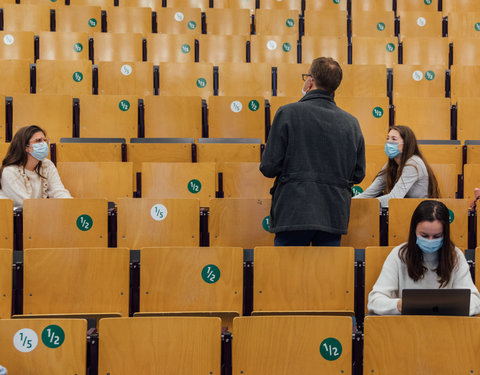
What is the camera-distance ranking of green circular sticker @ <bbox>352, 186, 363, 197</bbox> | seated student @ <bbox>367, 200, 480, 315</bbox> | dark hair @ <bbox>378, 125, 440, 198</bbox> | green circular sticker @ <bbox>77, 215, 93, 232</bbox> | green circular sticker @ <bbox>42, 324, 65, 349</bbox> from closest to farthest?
green circular sticker @ <bbox>42, 324, 65, 349</bbox> < seated student @ <bbox>367, 200, 480, 315</bbox> < green circular sticker @ <bbox>77, 215, 93, 232</bbox> < dark hair @ <bbox>378, 125, 440, 198</bbox> < green circular sticker @ <bbox>352, 186, 363, 197</bbox>

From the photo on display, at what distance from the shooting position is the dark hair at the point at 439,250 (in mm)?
1239

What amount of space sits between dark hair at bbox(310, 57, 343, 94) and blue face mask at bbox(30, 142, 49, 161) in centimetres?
80

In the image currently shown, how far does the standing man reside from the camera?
1.30 m

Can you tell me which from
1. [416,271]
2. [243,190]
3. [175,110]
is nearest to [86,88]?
[175,110]

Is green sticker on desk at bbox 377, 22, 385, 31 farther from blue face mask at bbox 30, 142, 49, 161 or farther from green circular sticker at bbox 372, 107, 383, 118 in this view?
blue face mask at bbox 30, 142, 49, 161

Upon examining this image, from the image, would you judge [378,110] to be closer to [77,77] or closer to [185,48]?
[185,48]

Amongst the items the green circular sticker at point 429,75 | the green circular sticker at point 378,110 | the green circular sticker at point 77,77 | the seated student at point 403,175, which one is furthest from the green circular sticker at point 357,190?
the green circular sticker at point 77,77

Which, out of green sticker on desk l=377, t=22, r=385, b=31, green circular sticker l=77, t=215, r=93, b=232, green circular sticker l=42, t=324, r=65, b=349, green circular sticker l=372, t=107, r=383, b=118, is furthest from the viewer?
green sticker on desk l=377, t=22, r=385, b=31

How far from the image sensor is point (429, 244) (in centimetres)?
124

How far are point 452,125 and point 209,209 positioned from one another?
1.07 meters

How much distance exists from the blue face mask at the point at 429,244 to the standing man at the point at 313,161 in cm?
16

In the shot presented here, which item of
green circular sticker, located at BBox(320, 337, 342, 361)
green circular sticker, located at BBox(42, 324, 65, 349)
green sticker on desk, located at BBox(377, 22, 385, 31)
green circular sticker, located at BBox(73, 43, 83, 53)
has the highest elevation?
green sticker on desk, located at BBox(377, 22, 385, 31)

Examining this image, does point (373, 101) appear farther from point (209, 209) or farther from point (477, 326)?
point (477, 326)

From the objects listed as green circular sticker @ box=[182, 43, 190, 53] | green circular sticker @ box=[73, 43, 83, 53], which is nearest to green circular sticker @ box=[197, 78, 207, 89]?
green circular sticker @ box=[182, 43, 190, 53]
